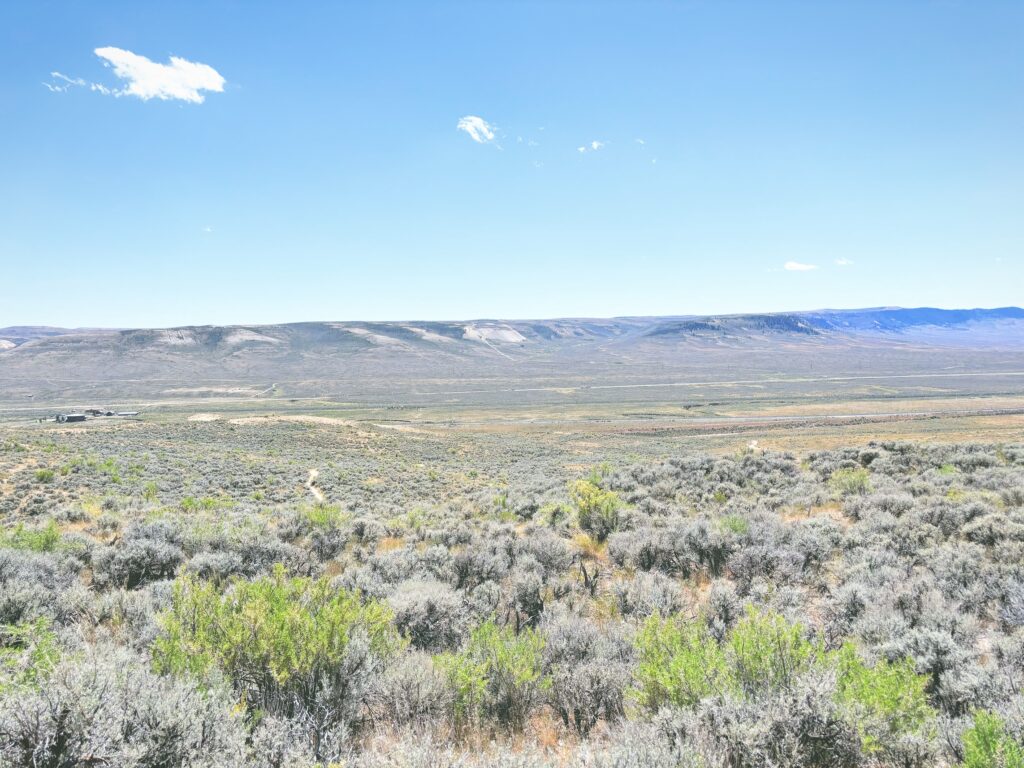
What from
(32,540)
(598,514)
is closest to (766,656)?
(598,514)

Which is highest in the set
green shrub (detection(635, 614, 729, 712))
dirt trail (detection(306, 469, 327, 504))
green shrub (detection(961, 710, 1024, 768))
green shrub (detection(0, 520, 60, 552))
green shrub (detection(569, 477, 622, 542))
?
green shrub (detection(961, 710, 1024, 768))

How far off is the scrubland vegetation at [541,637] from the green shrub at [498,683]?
23mm

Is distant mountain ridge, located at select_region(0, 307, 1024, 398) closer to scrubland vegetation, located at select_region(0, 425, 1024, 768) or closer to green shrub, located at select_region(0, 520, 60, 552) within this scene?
green shrub, located at select_region(0, 520, 60, 552)

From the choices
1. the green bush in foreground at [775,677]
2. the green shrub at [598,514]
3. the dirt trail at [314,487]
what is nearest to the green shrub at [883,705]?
the green bush in foreground at [775,677]

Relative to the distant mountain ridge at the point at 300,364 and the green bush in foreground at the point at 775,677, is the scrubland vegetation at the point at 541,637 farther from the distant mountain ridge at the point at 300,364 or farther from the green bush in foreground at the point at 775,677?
the distant mountain ridge at the point at 300,364

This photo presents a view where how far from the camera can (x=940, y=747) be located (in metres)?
3.59

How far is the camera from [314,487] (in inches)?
968

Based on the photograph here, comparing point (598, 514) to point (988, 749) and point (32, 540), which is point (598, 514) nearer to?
point (988, 749)

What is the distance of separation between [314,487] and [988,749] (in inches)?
987

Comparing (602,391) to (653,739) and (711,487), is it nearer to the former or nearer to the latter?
(711,487)

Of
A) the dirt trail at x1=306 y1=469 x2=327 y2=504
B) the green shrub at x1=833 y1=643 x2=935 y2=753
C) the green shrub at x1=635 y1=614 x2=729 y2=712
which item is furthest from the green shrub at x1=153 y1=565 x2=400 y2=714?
the dirt trail at x1=306 y1=469 x2=327 y2=504

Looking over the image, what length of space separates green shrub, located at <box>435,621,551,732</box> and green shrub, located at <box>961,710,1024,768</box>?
3.01 metres

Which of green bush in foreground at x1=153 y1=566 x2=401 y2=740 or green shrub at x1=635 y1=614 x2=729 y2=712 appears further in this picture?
green bush in foreground at x1=153 y1=566 x2=401 y2=740

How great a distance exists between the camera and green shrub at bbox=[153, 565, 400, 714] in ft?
13.8
